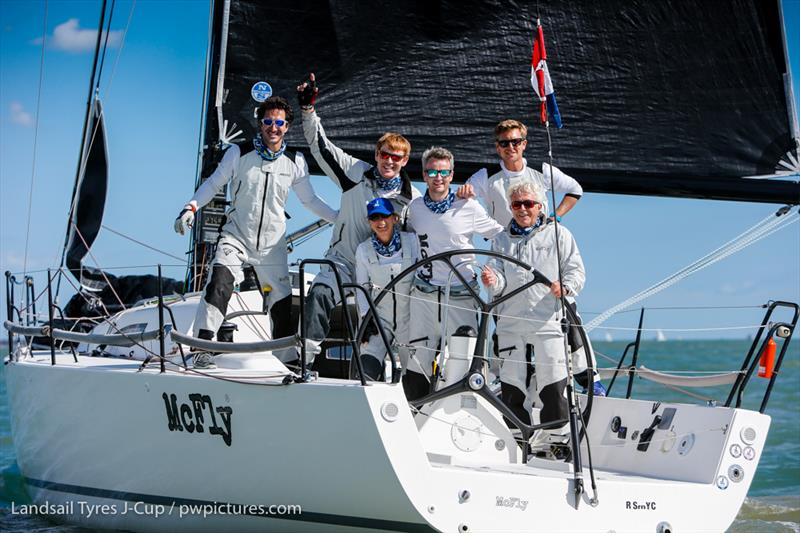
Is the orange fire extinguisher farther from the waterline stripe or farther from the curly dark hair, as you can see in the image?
the curly dark hair

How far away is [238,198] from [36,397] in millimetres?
1916

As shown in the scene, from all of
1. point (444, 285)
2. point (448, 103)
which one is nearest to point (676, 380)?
point (444, 285)

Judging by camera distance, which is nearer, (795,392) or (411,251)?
(411,251)

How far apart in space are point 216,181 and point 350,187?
0.83 meters

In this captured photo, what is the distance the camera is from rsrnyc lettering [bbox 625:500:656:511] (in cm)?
479

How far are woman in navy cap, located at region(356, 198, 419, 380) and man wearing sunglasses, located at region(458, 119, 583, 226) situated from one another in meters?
0.48

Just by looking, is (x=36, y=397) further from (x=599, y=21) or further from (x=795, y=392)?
(x=795, y=392)

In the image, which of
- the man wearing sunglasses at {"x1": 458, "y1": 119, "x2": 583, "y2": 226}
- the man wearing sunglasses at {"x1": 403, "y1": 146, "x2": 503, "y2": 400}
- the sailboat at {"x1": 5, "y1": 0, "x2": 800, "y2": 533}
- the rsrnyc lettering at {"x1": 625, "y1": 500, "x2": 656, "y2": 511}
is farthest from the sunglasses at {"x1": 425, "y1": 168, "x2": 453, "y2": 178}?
the rsrnyc lettering at {"x1": 625, "y1": 500, "x2": 656, "y2": 511}

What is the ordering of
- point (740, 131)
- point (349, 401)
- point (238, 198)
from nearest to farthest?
1. point (349, 401)
2. point (238, 198)
3. point (740, 131)

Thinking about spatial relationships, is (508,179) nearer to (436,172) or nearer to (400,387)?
(436,172)

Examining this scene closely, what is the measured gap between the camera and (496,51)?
737 cm

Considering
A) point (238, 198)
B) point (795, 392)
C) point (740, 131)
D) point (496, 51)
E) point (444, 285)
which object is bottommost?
point (795, 392)

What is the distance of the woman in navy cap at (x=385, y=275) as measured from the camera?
5.61 metres

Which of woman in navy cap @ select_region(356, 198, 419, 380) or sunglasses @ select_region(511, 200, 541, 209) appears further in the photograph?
woman in navy cap @ select_region(356, 198, 419, 380)
